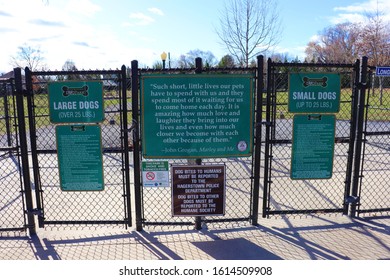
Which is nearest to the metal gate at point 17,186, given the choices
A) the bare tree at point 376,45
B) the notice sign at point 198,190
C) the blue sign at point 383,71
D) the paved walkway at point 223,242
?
the paved walkway at point 223,242

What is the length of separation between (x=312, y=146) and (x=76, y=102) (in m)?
3.05

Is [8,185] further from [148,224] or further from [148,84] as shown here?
[148,84]

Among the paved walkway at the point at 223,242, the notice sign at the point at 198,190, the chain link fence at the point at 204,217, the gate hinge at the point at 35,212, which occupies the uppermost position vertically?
the notice sign at the point at 198,190

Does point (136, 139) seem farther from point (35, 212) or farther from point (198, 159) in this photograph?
point (35, 212)

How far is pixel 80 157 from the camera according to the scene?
3861mm

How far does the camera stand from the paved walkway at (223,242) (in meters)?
3.50

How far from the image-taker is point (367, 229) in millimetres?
4031

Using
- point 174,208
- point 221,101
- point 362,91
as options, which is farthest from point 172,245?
point 362,91

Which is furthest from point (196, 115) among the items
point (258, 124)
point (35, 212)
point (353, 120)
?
point (35, 212)

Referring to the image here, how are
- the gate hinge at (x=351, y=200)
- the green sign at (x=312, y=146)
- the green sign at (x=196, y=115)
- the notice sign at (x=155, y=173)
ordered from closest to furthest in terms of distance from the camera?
the green sign at (x=196, y=115), the notice sign at (x=155, y=173), the green sign at (x=312, y=146), the gate hinge at (x=351, y=200)

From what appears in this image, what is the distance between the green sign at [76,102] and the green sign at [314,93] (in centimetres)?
239

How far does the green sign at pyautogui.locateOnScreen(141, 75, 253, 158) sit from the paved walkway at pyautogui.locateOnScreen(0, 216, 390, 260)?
3.44ft

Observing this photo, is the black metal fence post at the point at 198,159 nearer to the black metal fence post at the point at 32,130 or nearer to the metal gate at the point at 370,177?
the black metal fence post at the point at 32,130

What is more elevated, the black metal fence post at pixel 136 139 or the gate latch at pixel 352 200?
the black metal fence post at pixel 136 139
